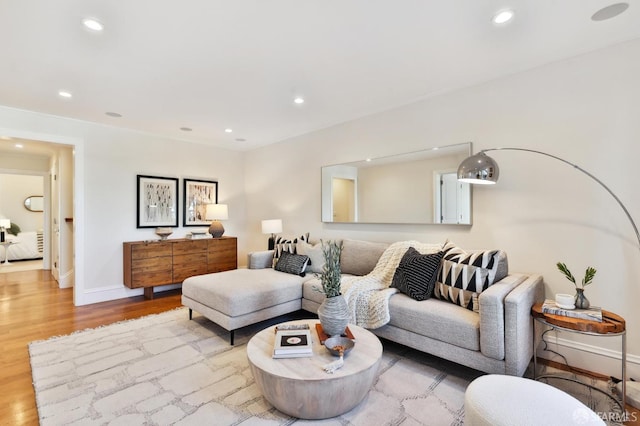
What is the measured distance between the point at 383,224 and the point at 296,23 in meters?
2.34

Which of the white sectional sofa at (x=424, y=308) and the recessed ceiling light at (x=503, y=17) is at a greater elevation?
the recessed ceiling light at (x=503, y=17)

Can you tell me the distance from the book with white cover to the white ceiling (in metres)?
2.03

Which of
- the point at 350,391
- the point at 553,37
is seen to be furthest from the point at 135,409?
the point at 553,37

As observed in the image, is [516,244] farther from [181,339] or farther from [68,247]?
[68,247]

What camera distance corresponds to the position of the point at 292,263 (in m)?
3.54

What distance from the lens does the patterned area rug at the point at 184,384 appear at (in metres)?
1.75

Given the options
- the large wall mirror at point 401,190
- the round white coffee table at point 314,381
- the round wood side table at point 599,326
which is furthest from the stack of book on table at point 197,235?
the round wood side table at point 599,326

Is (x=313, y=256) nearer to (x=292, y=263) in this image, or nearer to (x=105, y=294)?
(x=292, y=263)

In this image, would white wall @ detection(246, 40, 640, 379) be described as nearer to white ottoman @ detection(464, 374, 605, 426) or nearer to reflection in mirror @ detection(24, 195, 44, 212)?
white ottoman @ detection(464, 374, 605, 426)

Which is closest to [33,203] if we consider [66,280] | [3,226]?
[3,226]

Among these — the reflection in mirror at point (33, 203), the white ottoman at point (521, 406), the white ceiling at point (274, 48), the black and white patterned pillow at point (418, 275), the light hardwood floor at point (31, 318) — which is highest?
the white ceiling at point (274, 48)

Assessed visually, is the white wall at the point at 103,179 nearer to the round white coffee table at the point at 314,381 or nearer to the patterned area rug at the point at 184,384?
the patterned area rug at the point at 184,384

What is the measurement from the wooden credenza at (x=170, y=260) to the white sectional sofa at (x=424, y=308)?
4.05 feet

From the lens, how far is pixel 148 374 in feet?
7.23
